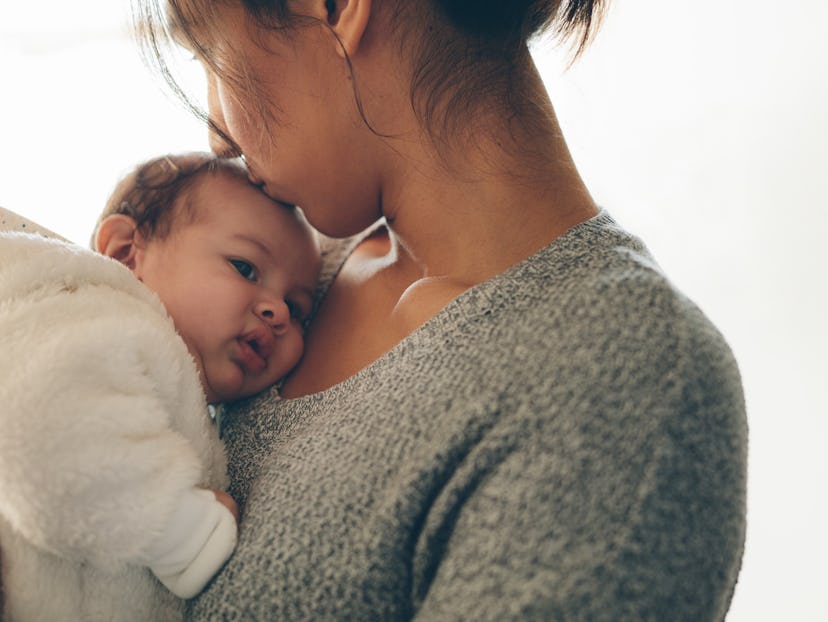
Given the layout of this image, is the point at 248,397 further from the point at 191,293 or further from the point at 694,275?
the point at 694,275

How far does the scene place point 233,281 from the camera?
0.86m

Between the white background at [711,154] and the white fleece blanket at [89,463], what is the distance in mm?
850

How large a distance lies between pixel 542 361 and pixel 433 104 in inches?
13.4

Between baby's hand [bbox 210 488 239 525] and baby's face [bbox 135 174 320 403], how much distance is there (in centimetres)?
18

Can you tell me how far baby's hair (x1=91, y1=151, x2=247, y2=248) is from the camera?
91cm

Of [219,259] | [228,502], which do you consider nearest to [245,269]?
[219,259]

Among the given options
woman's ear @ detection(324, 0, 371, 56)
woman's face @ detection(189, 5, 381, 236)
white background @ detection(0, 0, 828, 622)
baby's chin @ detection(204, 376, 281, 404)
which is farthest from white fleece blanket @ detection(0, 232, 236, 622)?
white background @ detection(0, 0, 828, 622)

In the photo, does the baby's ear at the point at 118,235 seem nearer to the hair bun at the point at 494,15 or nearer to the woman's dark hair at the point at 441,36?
the woman's dark hair at the point at 441,36

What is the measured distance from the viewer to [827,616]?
1.40 meters

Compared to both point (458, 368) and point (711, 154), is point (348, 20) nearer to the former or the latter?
point (458, 368)

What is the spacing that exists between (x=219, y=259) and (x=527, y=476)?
533 millimetres

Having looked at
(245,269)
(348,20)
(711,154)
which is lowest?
(245,269)

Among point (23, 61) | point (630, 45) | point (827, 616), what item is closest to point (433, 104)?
point (630, 45)

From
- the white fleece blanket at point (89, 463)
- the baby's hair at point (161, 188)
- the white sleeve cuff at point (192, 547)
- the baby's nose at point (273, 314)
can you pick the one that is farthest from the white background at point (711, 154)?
the white sleeve cuff at point (192, 547)
